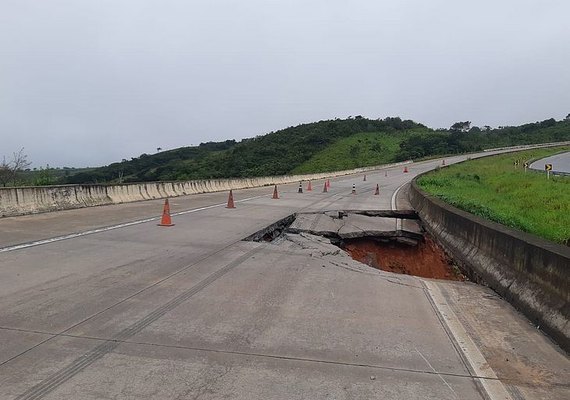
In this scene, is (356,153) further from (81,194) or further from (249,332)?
(249,332)

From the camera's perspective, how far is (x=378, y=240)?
46.2ft

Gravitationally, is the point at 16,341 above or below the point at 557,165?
above

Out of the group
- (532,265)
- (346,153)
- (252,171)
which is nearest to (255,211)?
(532,265)

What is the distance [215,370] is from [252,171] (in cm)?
7763

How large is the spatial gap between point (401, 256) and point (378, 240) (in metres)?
0.74

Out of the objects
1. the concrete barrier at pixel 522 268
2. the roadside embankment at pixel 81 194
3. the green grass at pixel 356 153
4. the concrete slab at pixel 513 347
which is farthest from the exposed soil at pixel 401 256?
the green grass at pixel 356 153

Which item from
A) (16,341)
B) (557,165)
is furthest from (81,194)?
(557,165)

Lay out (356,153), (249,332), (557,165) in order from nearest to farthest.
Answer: (249,332)
(557,165)
(356,153)

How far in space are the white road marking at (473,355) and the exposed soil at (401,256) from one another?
16.7ft

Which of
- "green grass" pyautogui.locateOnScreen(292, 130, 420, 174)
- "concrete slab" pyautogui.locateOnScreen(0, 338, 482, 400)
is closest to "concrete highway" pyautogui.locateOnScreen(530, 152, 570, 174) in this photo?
"green grass" pyautogui.locateOnScreen(292, 130, 420, 174)

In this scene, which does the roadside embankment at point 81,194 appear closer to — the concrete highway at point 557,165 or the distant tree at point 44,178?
the distant tree at point 44,178

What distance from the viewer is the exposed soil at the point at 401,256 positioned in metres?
12.4

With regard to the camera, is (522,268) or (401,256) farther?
(401,256)

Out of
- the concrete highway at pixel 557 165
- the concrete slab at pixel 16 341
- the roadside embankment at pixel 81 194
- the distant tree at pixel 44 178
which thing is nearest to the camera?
the concrete slab at pixel 16 341
